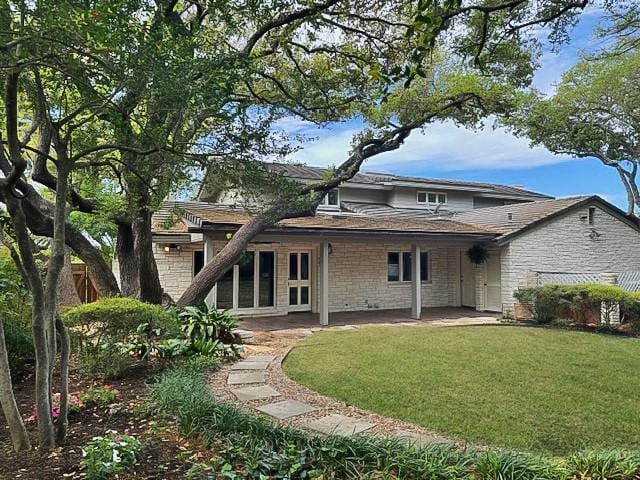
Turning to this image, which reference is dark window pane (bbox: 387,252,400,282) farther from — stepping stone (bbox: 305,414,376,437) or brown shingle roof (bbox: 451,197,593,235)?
stepping stone (bbox: 305,414,376,437)

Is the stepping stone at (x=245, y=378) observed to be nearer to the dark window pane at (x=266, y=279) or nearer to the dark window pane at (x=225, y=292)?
the dark window pane at (x=225, y=292)

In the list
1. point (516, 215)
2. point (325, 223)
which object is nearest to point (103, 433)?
point (325, 223)

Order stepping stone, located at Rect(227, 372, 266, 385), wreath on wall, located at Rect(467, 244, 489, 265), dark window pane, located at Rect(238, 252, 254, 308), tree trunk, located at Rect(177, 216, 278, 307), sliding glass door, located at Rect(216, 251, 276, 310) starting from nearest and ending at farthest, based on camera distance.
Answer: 1. stepping stone, located at Rect(227, 372, 266, 385)
2. tree trunk, located at Rect(177, 216, 278, 307)
3. sliding glass door, located at Rect(216, 251, 276, 310)
4. dark window pane, located at Rect(238, 252, 254, 308)
5. wreath on wall, located at Rect(467, 244, 489, 265)

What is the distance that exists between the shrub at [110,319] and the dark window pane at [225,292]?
716cm

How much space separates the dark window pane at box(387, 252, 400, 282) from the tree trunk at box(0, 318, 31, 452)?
45.6 ft

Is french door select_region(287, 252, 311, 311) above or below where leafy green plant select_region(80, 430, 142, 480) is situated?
above

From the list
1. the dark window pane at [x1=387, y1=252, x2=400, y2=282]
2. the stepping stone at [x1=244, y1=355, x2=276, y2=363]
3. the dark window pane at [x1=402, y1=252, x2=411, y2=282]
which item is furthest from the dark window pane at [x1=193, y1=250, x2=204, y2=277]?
the dark window pane at [x1=402, y1=252, x2=411, y2=282]

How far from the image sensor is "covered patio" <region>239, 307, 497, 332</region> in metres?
12.4

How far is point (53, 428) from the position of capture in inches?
144

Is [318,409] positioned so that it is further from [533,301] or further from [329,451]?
[533,301]

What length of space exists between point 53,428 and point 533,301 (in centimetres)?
1310

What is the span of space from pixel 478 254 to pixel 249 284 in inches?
324

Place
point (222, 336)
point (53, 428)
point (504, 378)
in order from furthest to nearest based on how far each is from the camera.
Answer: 1. point (222, 336)
2. point (504, 378)
3. point (53, 428)

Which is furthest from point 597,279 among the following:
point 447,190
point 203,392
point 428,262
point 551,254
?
point 203,392
